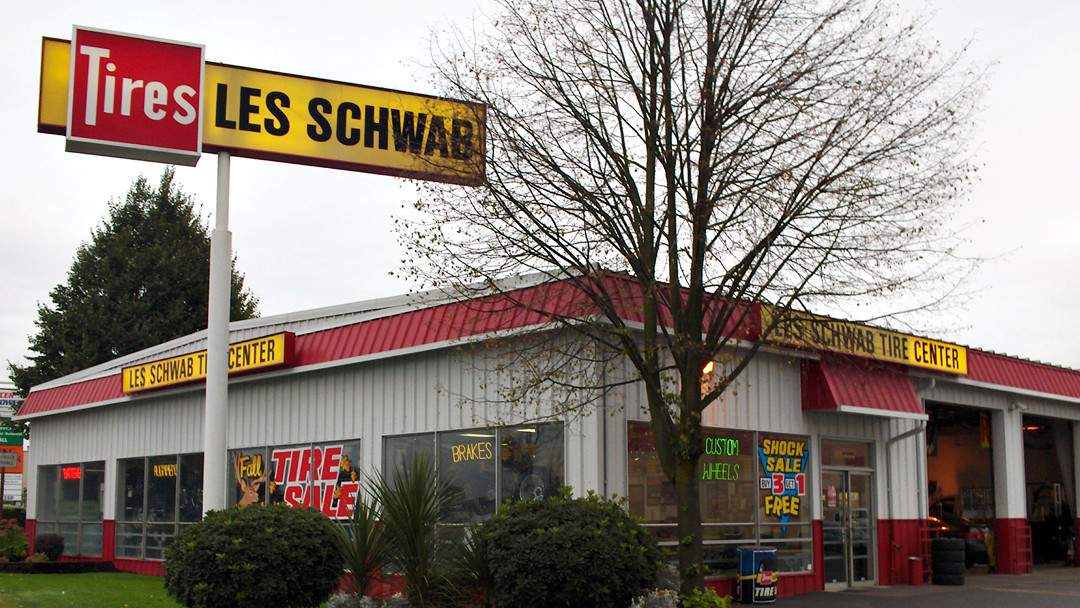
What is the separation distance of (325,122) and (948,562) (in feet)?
45.1

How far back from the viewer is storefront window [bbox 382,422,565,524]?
47.7ft

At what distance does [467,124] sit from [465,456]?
5325mm

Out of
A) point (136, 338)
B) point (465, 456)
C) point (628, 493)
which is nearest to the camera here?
point (628, 493)

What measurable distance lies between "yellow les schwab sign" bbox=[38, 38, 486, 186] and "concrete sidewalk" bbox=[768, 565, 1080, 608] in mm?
8411

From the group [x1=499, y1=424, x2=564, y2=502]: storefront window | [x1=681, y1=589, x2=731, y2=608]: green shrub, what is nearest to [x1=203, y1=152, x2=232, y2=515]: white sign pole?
[x1=499, y1=424, x2=564, y2=502]: storefront window

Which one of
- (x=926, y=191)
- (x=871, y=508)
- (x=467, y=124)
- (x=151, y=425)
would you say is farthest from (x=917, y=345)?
(x=151, y=425)

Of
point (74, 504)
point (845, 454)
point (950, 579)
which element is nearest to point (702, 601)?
point (845, 454)

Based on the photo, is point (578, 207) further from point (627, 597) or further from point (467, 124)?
point (627, 597)

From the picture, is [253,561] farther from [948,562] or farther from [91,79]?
[948,562]

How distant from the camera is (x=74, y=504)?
27.0 m

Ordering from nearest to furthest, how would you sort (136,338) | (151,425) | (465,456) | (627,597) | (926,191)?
(627,597)
(926,191)
(465,456)
(151,425)
(136,338)

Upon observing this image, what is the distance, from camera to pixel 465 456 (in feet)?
52.0

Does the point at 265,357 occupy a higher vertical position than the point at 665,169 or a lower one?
lower

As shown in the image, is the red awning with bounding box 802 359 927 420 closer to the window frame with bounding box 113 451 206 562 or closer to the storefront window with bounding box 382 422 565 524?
the storefront window with bounding box 382 422 565 524
